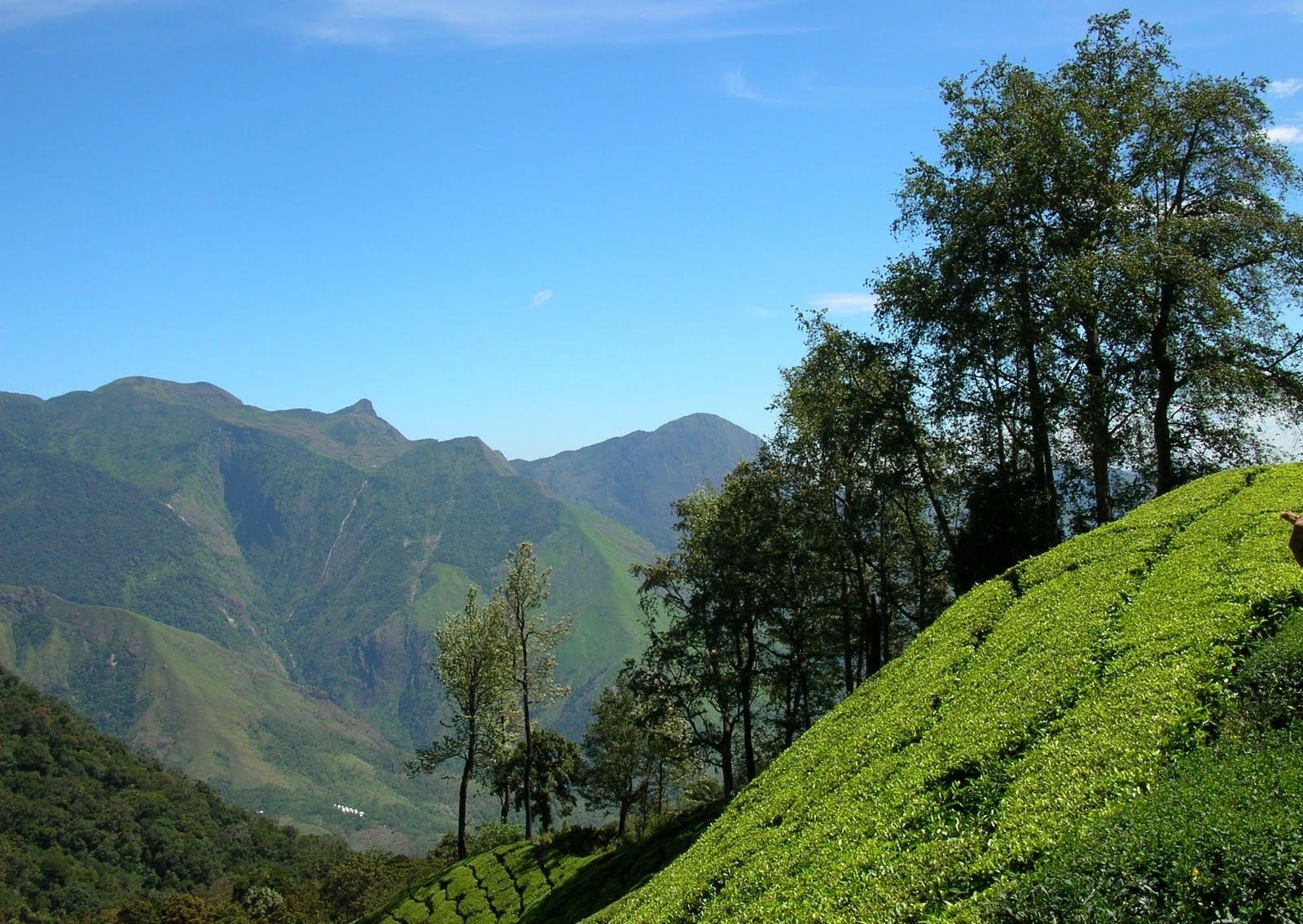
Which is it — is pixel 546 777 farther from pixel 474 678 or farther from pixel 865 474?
pixel 865 474

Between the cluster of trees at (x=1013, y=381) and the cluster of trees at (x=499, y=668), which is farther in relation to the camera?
the cluster of trees at (x=499, y=668)

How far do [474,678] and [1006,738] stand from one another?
43104 mm

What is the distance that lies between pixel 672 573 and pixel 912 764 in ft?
88.8

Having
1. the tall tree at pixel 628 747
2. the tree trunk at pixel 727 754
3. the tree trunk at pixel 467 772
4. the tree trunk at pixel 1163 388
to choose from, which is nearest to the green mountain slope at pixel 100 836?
the tall tree at pixel 628 747

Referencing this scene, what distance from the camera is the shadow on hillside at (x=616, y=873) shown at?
30594mm

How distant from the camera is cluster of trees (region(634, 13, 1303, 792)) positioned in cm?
2981

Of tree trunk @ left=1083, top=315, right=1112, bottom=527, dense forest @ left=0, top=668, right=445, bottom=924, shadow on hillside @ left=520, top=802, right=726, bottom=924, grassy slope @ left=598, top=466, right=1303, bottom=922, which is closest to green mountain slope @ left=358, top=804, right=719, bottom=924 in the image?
shadow on hillside @ left=520, top=802, right=726, bottom=924

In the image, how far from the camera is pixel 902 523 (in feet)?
133

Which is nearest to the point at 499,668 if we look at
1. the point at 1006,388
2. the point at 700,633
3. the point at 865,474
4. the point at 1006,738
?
the point at 700,633

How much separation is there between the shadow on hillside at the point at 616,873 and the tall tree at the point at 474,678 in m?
15.7

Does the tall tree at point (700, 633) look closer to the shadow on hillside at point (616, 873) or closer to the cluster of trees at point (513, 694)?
the cluster of trees at point (513, 694)

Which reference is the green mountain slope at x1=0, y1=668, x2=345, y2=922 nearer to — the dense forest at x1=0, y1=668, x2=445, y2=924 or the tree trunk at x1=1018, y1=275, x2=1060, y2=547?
the dense forest at x1=0, y1=668, x2=445, y2=924

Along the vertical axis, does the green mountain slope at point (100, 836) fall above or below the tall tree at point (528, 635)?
below

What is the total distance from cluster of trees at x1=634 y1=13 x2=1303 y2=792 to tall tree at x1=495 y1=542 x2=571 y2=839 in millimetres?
11554
